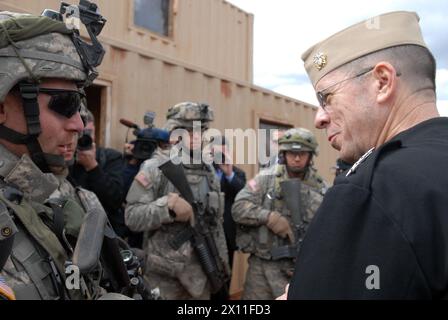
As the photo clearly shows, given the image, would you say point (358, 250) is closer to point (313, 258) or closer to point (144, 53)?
point (313, 258)

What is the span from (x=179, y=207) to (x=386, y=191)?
2.49 m

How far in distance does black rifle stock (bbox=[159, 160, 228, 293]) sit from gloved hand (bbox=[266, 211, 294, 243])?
1.87 feet

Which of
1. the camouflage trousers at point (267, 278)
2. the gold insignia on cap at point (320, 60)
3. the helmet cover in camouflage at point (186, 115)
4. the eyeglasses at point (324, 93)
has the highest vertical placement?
the helmet cover in camouflage at point (186, 115)

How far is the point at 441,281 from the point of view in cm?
79

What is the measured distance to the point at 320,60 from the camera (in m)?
1.34

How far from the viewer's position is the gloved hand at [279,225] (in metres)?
3.79

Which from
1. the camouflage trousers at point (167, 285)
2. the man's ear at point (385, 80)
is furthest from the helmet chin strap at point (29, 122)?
the camouflage trousers at point (167, 285)

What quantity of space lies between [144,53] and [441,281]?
12.7 ft

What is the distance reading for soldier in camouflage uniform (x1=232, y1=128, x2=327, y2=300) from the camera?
382 centimetres

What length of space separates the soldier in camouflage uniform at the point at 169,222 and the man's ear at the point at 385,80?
7.58ft

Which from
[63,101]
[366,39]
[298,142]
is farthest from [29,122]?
[298,142]

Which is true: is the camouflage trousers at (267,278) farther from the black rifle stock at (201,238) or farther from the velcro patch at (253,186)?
the velcro patch at (253,186)

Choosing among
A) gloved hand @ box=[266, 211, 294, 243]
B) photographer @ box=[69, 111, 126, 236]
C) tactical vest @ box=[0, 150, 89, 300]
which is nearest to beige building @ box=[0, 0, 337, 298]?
photographer @ box=[69, 111, 126, 236]
